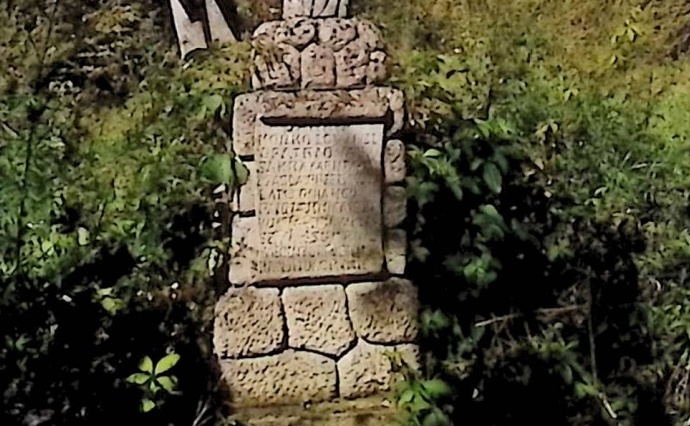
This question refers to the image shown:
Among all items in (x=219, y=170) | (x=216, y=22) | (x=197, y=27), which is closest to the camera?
(x=219, y=170)

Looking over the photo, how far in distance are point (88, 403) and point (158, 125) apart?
148 cm

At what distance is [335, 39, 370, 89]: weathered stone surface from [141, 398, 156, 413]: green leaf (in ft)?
3.10

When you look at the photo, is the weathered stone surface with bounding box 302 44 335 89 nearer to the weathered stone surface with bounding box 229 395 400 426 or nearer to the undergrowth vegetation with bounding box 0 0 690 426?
the undergrowth vegetation with bounding box 0 0 690 426

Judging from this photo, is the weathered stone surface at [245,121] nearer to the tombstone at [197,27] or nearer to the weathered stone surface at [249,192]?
the weathered stone surface at [249,192]

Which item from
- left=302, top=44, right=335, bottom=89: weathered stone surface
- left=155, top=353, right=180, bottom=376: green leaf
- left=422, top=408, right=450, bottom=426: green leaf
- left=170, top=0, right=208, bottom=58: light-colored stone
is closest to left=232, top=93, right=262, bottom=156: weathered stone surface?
left=302, top=44, right=335, bottom=89: weathered stone surface

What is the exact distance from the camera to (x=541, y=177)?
166 inches

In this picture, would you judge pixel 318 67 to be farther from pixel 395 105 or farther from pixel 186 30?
pixel 186 30

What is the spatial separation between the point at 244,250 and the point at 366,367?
45cm

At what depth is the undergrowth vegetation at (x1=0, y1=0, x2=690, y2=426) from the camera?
3.35 metres

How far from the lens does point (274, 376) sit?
3457mm

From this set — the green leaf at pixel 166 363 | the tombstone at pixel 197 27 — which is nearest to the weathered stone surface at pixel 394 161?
the green leaf at pixel 166 363

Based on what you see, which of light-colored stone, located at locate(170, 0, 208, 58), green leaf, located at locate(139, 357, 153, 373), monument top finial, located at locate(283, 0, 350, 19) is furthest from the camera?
light-colored stone, located at locate(170, 0, 208, 58)

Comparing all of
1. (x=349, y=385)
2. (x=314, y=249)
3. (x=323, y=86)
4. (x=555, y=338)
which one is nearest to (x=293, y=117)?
(x=323, y=86)

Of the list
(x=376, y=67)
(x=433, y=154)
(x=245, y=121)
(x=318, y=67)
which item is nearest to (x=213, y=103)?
(x=245, y=121)
